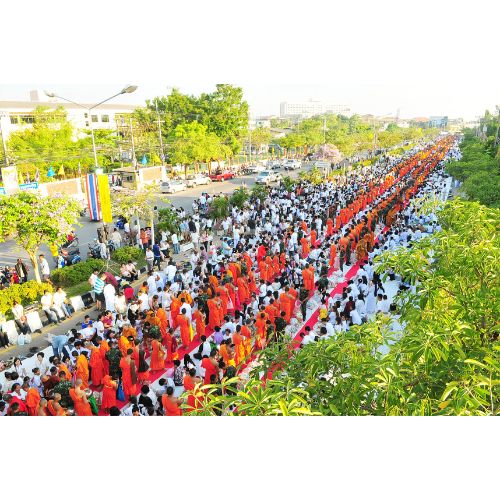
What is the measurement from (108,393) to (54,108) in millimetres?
41176

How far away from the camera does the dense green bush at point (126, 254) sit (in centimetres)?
1311

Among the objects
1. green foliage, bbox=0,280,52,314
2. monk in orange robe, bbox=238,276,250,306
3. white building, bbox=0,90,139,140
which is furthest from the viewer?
white building, bbox=0,90,139,140

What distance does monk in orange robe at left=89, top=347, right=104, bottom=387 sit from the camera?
6980mm

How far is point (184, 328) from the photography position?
323 inches

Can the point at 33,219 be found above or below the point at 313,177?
above

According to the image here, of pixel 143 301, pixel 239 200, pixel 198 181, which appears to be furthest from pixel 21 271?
pixel 198 181

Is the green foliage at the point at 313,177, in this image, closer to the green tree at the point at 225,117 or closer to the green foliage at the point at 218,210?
the green foliage at the point at 218,210

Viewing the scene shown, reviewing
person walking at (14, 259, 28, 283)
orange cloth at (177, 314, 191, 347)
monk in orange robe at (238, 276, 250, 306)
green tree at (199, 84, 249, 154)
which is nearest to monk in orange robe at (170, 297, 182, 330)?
orange cloth at (177, 314, 191, 347)

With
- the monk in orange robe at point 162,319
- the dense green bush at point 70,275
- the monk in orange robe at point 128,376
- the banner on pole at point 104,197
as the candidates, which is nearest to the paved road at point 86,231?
the banner on pole at point 104,197

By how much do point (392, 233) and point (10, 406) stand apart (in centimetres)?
1157

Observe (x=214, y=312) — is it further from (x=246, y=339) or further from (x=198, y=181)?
(x=198, y=181)

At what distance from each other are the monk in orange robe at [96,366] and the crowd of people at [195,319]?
0.02 metres

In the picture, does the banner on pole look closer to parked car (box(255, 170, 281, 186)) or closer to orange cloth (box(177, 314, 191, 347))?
orange cloth (box(177, 314, 191, 347))

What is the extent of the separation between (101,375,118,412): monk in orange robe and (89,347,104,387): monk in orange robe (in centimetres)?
60
